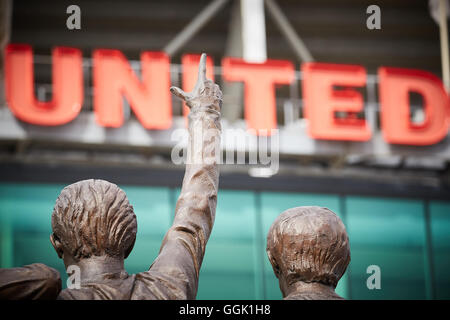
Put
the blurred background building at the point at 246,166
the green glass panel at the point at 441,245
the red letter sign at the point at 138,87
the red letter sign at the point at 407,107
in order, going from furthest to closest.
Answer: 1. the green glass panel at the point at 441,245
2. the red letter sign at the point at 407,107
3. the blurred background building at the point at 246,166
4. the red letter sign at the point at 138,87

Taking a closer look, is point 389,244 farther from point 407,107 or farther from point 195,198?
point 195,198

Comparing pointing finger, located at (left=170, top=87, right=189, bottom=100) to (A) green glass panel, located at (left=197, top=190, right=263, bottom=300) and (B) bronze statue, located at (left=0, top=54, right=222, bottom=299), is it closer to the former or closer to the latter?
(B) bronze statue, located at (left=0, top=54, right=222, bottom=299)

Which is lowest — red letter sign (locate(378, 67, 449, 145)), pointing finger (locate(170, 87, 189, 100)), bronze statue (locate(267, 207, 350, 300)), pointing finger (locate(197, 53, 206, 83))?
bronze statue (locate(267, 207, 350, 300))

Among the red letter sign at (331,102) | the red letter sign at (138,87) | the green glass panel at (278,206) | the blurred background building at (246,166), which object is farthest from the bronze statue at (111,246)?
the green glass panel at (278,206)

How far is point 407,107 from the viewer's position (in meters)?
18.1

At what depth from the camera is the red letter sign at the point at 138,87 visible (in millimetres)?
17219

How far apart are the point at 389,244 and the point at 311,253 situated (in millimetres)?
14779

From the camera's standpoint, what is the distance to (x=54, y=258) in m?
17.0

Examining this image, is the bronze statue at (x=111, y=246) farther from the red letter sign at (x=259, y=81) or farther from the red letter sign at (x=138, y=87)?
the red letter sign at (x=259, y=81)

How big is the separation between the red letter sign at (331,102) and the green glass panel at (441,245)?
2.84 meters

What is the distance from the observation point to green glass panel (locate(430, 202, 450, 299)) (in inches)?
736

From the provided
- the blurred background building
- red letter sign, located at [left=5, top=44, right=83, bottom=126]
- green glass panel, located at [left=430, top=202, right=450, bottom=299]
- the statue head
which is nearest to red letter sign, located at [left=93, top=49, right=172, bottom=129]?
the blurred background building

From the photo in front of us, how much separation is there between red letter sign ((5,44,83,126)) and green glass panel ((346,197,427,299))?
5.88 m
